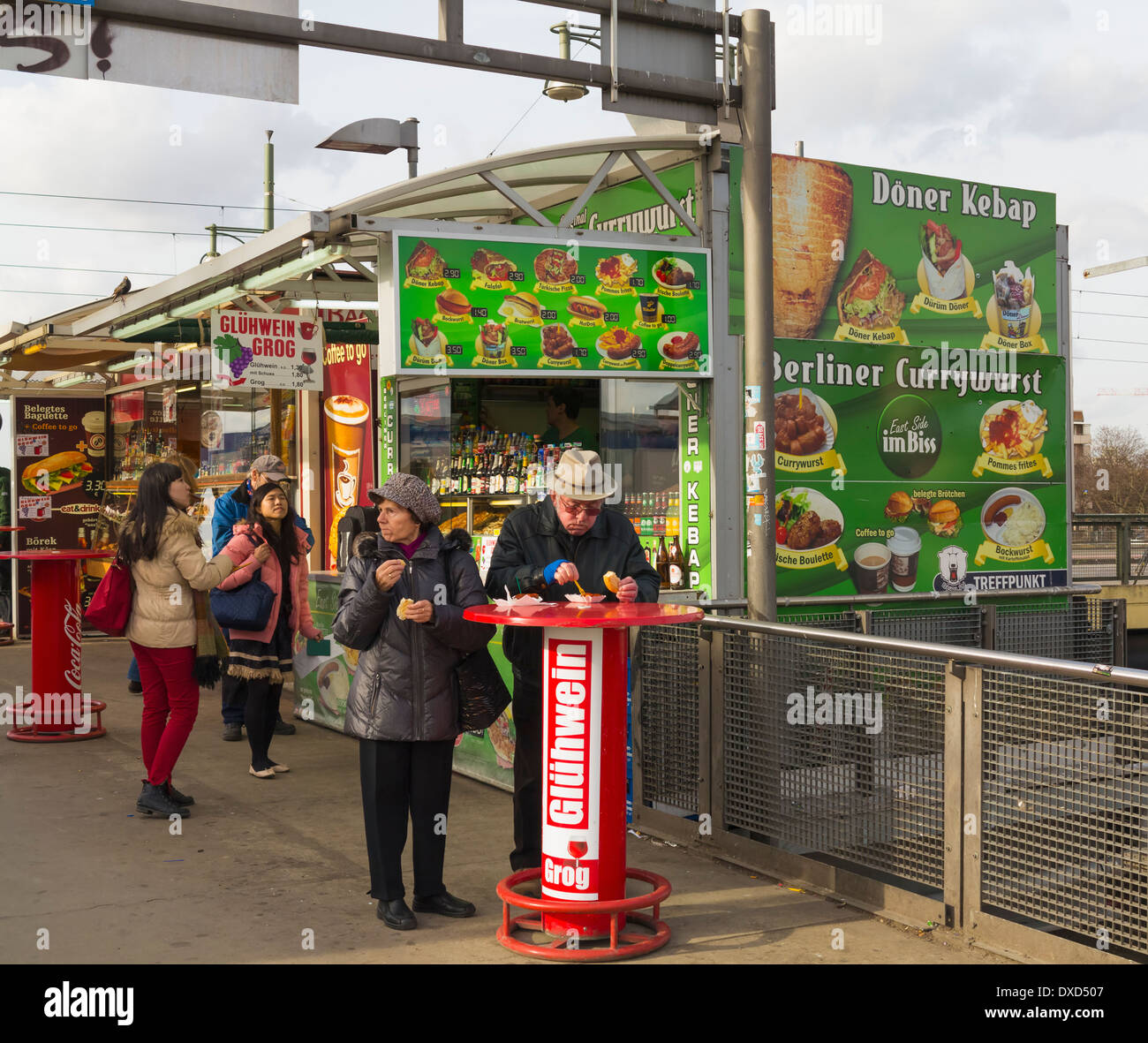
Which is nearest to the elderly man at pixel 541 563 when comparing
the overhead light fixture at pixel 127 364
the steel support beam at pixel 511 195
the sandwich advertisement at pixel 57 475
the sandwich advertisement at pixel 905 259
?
the steel support beam at pixel 511 195

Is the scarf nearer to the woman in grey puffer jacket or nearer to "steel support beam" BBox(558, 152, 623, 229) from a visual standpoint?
the woman in grey puffer jacket

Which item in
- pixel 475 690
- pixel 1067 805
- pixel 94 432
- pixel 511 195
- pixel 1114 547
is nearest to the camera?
pixel 1067 805

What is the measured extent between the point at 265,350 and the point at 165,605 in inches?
156

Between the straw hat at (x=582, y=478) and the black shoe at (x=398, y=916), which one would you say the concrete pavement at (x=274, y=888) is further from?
the straw hat at (x=582, y=478)

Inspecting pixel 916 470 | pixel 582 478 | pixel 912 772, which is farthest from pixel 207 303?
pixel 912 772

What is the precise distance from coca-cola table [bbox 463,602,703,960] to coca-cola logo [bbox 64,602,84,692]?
539 cm

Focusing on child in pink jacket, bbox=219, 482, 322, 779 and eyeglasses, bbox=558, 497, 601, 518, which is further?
child in pink jacket, bbox=219, 482, 322, 779

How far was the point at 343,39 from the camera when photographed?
662 centimetres

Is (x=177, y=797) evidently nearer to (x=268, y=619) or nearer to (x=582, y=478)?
(x=268, y=619)

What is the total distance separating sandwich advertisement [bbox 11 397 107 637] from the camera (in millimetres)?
15703

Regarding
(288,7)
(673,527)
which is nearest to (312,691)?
(673,527)

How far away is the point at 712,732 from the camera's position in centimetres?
639

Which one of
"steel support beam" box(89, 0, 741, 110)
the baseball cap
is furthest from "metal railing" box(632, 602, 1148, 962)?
"steel support beam" box(89, 0, 741, 110)

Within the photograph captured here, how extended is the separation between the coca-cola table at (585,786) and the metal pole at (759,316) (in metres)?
1.68
